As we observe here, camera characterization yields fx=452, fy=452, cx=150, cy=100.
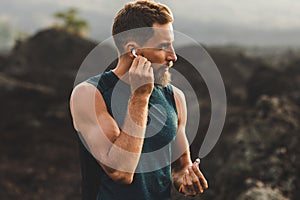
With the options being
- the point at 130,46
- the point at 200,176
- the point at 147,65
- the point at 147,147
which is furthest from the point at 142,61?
the point at 200,176

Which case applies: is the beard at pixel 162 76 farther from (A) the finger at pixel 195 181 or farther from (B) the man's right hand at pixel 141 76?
(A) the finger at pixel 195 181

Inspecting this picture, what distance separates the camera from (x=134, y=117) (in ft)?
7.55

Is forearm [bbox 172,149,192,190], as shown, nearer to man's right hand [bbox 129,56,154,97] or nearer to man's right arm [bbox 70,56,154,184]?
man's right arm [bbox 70,56,154,184]

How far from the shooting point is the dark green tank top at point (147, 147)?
8.13 feet

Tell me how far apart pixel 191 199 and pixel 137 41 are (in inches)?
251

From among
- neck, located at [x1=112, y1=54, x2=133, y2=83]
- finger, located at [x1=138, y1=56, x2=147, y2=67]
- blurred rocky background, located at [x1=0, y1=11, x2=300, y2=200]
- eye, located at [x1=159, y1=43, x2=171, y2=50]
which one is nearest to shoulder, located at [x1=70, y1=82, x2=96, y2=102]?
neck, located at [x1=112, y1=54, x2=133, y2=83]

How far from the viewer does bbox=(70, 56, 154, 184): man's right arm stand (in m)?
2.27

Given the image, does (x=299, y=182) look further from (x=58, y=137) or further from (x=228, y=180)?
(x=58, y=137)

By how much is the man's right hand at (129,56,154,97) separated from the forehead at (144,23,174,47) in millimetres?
135

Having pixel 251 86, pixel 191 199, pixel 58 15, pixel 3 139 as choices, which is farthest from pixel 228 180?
pixel 58 15

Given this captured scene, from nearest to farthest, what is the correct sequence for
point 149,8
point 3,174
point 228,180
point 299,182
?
point 149,8 → point 299,182 → point 228,180 → point 3,174

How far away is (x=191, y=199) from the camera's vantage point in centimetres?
835

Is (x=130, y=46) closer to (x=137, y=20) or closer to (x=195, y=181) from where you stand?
(x=137, y=20)

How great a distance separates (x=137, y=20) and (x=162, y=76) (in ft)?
1.10
